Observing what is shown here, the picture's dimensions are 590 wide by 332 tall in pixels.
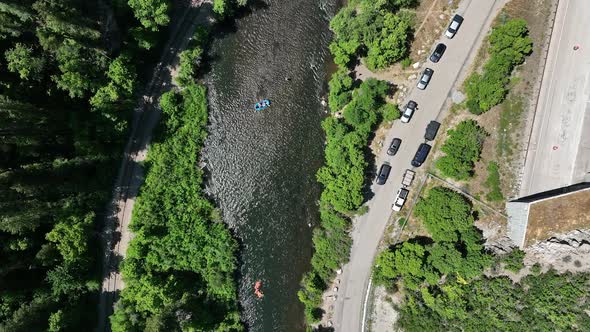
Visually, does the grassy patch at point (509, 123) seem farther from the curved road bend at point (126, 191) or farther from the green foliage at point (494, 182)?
the curved road bend at point (126, 191)

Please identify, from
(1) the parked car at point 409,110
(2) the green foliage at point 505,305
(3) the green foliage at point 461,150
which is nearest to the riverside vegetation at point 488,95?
(3) the green foliage at point 461,150

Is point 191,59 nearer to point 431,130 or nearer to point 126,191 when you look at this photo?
point 126,191

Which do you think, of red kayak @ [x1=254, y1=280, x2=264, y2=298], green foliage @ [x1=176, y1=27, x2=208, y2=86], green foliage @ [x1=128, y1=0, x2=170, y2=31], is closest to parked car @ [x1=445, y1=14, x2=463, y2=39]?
green foliage @ [x1=176, y1=27, x2=208, y2=86]

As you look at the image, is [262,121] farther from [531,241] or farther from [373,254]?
[531,241]

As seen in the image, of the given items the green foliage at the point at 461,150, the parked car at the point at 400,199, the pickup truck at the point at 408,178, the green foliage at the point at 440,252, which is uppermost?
the green foliage at the point at 461,150

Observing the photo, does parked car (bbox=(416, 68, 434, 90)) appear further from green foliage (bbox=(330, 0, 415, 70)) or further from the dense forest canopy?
the dense forest canopy

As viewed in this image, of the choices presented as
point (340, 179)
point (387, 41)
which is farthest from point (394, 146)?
point (387, 41)
